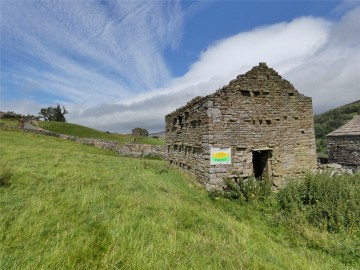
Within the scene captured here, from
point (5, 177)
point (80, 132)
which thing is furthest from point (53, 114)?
point (5, 177)

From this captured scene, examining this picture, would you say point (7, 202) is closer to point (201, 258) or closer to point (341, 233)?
point (201, 258)

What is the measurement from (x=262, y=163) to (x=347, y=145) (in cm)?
1416

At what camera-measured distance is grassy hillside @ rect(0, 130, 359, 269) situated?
4.14 m

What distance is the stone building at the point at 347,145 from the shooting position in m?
20.9

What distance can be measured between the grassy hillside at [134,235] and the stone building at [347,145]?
686 inches

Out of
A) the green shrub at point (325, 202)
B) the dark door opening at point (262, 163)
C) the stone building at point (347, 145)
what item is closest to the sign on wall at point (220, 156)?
the dark door opening at point (262, 163)

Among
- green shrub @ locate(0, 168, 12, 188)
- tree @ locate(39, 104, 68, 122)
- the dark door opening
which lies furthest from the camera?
tree @ locate(39, 104, 68, 122)

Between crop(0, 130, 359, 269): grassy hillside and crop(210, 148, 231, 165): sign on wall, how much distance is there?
211 cm

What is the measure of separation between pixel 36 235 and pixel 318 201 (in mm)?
8200

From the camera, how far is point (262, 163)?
40.4ft

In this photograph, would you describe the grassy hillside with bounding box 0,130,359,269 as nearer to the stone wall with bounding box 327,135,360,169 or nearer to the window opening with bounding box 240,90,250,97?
the window opening with bounding box 240,90,250,97

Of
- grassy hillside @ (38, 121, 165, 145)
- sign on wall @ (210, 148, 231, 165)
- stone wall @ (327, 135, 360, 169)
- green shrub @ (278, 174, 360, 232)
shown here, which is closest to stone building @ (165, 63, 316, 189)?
sign on wall @ (210, 148, 231, 165)

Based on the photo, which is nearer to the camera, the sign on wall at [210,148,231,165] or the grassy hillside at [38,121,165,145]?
the sign on wall at [210,148,231,165]

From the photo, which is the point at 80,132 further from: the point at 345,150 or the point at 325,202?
the point at 325,202
